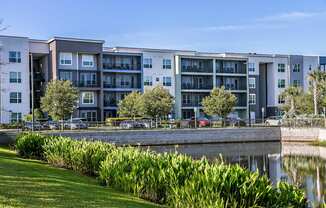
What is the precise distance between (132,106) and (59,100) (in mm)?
11966

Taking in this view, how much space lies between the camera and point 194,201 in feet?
37.8

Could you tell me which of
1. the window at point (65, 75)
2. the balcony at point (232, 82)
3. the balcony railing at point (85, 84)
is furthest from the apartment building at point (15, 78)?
the balcony at point (232, 82)

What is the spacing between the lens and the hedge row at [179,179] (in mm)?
10594

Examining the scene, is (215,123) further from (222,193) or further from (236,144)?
(222,193)

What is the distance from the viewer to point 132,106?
221 ft

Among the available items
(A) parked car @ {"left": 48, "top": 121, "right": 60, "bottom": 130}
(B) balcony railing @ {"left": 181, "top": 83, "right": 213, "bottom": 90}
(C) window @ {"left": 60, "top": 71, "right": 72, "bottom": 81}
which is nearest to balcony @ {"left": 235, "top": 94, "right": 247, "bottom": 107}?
(B) balcony railing @ {"left": 181, "top": 83, "right": 213, "bottom": 90}

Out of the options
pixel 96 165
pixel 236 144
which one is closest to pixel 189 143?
pixel 236 144

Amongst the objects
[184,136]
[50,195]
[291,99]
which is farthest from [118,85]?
[50,195]

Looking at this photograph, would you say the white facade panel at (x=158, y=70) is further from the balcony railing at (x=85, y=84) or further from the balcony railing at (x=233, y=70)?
the balcony railing at (x=85, y=84)

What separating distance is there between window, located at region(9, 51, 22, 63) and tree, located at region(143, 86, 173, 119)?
64.6 feet

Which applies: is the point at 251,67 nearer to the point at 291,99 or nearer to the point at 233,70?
the point at 233,70

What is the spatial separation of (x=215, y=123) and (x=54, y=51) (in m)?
26.4

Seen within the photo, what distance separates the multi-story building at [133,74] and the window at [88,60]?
0.51 ft

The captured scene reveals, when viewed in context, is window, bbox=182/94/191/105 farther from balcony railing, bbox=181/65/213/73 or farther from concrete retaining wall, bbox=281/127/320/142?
concrete retaining wall, bbox=281/127/320/142
